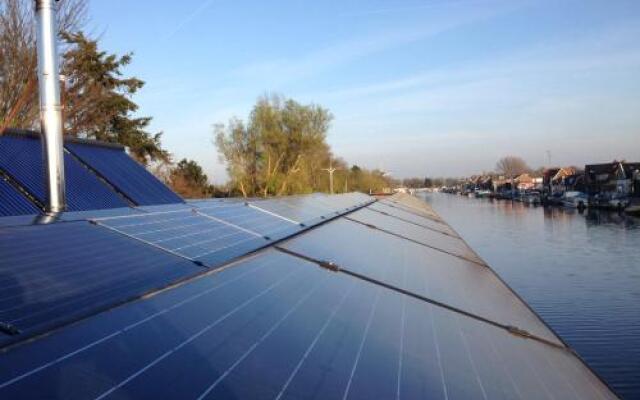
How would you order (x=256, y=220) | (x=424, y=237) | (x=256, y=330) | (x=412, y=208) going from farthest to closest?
(x=412, y=208)
(x=424, y=237)
(x=256, y=220)
(x=256, y=330)

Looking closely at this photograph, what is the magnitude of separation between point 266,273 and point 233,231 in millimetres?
2046

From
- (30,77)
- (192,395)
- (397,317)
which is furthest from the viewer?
(30,77)

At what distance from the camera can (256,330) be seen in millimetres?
3203

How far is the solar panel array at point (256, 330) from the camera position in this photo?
233 centimetres

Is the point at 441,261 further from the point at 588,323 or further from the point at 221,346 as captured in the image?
the point at 588,323

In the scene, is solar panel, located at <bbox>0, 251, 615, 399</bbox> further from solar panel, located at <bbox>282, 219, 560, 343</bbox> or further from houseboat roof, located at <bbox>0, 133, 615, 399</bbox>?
solar panel, located at <bbox>282, 219, 560, 343</bbox>

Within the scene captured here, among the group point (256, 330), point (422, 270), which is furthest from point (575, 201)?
point (256, 330)

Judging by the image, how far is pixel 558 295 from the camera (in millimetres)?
21453

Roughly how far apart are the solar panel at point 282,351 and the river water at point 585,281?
9274 mm

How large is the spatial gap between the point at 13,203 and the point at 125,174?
5.85 m

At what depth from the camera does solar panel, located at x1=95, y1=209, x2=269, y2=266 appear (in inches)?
194

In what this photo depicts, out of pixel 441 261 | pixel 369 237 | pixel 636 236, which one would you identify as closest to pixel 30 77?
pixel 369 237

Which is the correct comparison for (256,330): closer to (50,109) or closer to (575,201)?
(50,109)

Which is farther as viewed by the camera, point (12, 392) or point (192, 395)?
point (192, 395)
